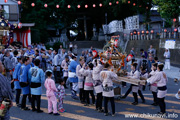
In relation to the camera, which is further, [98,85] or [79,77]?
[79,77]

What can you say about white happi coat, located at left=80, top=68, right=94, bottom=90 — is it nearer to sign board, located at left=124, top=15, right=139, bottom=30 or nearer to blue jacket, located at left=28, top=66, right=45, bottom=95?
blue jacket, located at left=28, top=66, right=45, bottom=95

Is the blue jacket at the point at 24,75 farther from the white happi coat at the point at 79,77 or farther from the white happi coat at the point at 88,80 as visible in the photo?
the white happi coat at the point at 88,80

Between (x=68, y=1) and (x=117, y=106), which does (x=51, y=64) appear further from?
(x=68, y=1)

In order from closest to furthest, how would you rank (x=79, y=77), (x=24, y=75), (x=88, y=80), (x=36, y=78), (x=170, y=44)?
(x=36, y=78) < (x=24, y=75) < (x=88, y=80) < (x=79, y=77) < (x=170, y=44)

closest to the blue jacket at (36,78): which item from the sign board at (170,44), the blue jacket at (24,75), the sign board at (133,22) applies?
the blue jacket at (24,75)

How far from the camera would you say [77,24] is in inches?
2179

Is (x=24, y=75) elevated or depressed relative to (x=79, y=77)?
elevated

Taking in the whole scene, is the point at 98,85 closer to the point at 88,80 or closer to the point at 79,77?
the point at 88,80

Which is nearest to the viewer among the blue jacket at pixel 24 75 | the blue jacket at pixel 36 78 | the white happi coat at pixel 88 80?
the blue jacket at pixel 36 78

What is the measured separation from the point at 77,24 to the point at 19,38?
77.0 ft

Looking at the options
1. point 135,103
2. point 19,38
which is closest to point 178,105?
point 135,103

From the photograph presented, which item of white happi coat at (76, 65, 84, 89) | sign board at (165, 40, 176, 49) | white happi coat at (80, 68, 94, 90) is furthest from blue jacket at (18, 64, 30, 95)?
sign board at (165, 40, 176, 49)

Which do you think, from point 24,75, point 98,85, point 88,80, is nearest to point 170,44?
point 88,80

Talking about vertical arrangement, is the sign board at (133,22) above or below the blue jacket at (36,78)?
above
